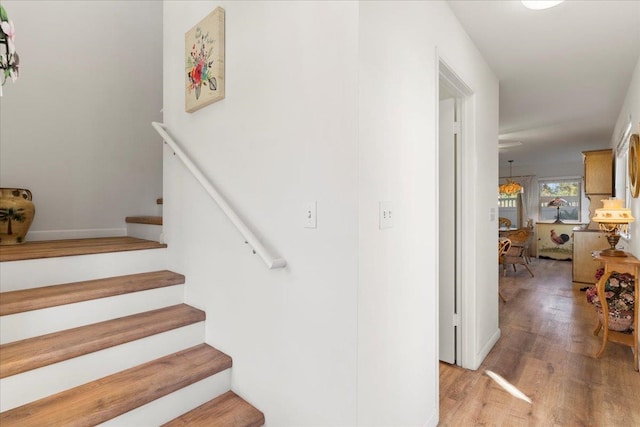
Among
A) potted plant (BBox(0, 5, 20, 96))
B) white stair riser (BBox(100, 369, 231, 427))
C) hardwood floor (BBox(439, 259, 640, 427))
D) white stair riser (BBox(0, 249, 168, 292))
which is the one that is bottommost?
hardwood floor (BBox(439, 259, 640, 427))

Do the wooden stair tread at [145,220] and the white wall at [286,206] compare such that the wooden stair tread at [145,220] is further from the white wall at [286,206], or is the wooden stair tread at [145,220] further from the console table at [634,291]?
the console table at [634,291]

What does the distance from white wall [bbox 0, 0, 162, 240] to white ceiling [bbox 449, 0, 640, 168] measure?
3.04 meters

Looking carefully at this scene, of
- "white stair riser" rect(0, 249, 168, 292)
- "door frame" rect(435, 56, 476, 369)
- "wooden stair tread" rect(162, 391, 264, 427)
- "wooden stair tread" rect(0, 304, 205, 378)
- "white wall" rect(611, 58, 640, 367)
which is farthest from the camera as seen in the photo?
"white wall" rect(611, 58, 640, 367)

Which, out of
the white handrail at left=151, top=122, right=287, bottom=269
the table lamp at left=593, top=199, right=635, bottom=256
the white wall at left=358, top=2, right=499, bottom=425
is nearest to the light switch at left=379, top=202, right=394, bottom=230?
the white wall at left=358, top=2, right=499, bottom=425

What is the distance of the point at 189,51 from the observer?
2109mm

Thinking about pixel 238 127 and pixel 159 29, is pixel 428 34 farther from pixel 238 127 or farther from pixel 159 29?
pixel 159 29

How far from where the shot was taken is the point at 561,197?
885 cm

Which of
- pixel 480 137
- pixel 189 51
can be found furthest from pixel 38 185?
pixel 480 137

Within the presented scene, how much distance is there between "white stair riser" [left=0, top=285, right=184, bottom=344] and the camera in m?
1.55

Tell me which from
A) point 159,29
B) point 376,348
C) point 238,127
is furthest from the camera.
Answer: point 159,29

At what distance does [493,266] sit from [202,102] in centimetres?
281

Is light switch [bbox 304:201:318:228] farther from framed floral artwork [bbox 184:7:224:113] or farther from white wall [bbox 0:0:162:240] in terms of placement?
white wall [bbox 0:0:162:240]

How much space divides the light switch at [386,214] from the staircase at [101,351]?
1121 millimetres

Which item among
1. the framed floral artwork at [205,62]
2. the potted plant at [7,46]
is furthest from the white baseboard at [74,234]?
the potted plant at [7,46]
